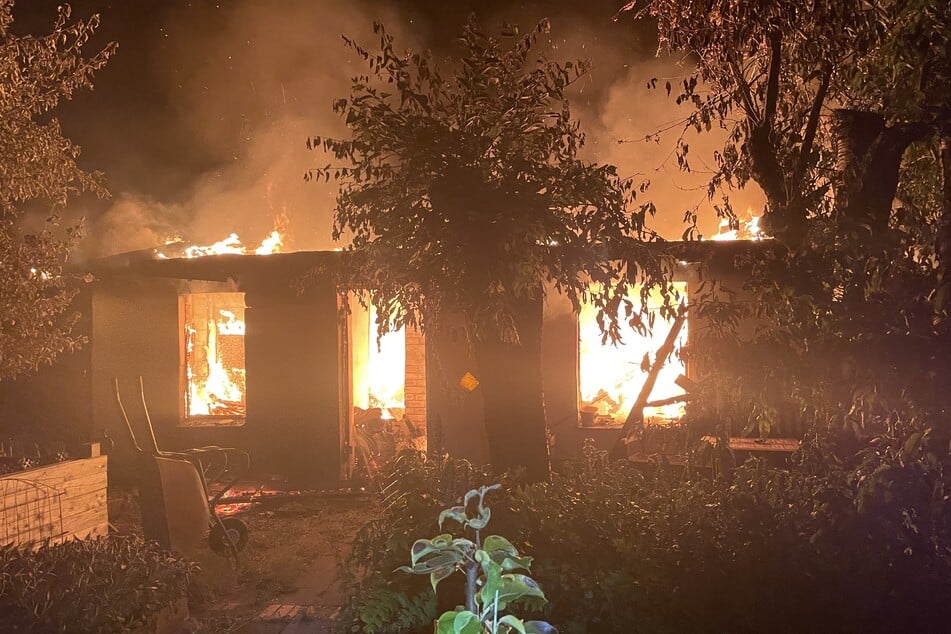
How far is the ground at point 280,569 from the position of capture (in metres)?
6.41

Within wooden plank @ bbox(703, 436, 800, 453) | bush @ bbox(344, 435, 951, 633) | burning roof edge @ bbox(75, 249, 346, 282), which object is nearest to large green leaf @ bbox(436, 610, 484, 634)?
bush @ bbox(344, 435, 951, 633)

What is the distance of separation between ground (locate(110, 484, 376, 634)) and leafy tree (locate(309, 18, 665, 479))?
2.57 metres

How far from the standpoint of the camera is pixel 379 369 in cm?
1920

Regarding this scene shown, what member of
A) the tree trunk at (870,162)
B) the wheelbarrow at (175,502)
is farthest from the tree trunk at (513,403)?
the wheelbarrow at (175,502)

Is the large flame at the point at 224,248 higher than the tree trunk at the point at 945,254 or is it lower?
higher

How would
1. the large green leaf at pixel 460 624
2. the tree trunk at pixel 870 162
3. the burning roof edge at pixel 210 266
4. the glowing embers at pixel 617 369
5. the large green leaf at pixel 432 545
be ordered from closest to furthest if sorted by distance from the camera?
the large green leaf at pixel 460 624, the large green leaf at pixel 432 545, the tree trunk at pixel 870 162, the burning roof edge at pixel 210 266, the glowing embers at pixel 617 369

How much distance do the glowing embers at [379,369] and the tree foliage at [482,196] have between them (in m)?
11.9

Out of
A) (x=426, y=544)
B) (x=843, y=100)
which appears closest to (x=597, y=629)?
(x=426, y=544)

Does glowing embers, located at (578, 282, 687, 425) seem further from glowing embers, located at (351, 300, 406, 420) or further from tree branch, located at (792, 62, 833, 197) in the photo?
tree branch, located at (792, 62, 833, 197)

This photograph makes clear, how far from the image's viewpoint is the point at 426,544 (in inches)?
80.3

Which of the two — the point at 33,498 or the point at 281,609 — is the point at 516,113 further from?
the point at 33,498

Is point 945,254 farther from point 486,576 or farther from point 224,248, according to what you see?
point 224,248

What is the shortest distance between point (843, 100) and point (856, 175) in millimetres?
2292

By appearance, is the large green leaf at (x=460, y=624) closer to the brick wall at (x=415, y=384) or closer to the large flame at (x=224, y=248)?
the large flame at (x=224, y=248)
